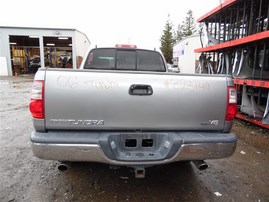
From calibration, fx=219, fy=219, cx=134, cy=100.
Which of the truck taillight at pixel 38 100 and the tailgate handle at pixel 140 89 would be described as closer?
the truck taillight at pixel 38 100

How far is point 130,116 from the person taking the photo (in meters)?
2.32

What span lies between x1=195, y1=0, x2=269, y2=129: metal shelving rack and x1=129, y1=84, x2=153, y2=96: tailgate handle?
3.73 metres

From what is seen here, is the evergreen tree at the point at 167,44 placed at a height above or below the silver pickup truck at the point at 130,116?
above

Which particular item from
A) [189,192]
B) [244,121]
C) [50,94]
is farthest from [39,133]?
[244,121]

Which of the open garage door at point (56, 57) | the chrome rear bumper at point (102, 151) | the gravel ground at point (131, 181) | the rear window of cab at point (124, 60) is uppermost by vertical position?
the open garage door at point (56, 57)

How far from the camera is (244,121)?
6387mm

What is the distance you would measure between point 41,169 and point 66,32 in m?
23.5

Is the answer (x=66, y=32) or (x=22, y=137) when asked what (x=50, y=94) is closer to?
(x=22, y=137)

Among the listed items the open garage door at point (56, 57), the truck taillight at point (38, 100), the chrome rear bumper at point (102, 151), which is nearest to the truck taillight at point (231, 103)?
the chrome rear bumper at point (102, 151)

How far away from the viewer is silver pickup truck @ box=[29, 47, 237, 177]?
2193 mm

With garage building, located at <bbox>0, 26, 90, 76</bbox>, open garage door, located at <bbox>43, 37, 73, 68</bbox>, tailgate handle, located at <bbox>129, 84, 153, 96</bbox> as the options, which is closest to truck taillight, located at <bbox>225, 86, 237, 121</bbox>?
tailgate handle, located at <bbox>129, 84, 153, 96</bbox>

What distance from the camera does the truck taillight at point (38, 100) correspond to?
2.18 m

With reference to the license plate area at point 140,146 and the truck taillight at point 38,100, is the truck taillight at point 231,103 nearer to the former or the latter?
the license plate area at point 140,146

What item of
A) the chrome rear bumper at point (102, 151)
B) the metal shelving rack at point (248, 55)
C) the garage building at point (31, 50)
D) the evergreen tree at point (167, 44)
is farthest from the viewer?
the evergreen tree at point (167, 44)
